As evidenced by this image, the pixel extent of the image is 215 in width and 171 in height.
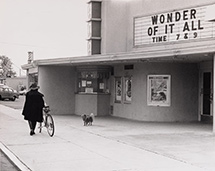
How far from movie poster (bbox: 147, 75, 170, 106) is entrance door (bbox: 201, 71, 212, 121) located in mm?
1501

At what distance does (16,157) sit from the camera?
988cm

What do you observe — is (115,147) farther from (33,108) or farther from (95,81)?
(95,81)

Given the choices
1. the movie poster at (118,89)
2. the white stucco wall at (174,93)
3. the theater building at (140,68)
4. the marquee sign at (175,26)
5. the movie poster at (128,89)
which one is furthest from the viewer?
the movie poster at (118,89)

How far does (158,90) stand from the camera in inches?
730

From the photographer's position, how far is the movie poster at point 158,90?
18406 mm

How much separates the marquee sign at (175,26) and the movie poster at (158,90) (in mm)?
1536

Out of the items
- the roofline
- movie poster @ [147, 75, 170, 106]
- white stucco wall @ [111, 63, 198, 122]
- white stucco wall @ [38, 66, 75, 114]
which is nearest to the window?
white stucco wall @ [38, 66, 75, 114]

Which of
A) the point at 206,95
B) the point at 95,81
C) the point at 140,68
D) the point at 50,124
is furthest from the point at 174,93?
the point at 50,124

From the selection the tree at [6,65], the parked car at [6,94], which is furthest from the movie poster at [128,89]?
the tree at [6,65]

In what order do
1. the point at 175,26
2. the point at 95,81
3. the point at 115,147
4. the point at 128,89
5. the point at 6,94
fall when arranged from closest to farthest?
the point at 115,147 < the point at 175,26 < the point at 128,89 < the point at 95,81 < the point at 6,94

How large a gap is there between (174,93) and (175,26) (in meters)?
2.77

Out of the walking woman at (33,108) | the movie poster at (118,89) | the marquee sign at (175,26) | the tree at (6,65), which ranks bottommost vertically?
the walking woman at (33,108)

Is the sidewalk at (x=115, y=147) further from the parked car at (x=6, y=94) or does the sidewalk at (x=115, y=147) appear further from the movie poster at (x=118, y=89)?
the parked car at (x=6, y=94)

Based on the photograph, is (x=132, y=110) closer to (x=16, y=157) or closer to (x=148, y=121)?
(x=148, y=121)
